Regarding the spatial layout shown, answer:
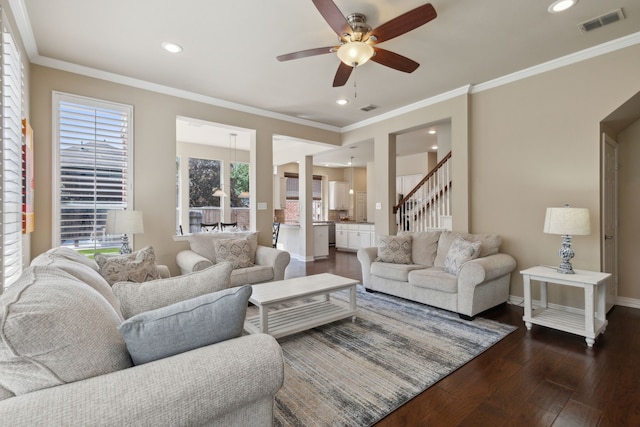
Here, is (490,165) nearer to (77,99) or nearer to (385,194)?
(385,194)

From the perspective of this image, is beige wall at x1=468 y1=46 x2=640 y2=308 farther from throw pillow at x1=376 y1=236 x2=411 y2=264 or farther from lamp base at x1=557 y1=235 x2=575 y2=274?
throw pillow at x1=376 y1=236 x2=411 y2=264

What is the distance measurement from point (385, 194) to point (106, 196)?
13.4 ft

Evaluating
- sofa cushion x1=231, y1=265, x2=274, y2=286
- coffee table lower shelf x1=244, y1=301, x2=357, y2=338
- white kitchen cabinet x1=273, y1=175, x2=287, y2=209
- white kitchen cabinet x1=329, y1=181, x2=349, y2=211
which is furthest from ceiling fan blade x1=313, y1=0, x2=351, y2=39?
white kitchen cabinet x1=329, y1=181, x2=349, y2=211

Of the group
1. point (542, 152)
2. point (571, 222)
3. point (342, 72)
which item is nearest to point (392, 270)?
point (571, 222)

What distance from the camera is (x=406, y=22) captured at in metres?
2.26

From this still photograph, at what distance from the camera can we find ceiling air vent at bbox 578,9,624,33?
8.55 feet

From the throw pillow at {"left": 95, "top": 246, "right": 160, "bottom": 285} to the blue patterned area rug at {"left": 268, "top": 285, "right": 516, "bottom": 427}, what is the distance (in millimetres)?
1392

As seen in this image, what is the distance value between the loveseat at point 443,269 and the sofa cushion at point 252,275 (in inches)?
52.4

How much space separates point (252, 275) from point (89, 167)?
2306 millimetres

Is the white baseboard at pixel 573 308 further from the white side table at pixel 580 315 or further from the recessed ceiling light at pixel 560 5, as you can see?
the recessed ceiling light at pixel 560 5

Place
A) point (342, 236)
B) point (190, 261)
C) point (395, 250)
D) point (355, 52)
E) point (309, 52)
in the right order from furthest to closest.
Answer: point (342, 236)
point (395, 250)
point (190, 261)
point (309, 52)
point (355, 52)

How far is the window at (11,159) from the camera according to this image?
2.06 meters

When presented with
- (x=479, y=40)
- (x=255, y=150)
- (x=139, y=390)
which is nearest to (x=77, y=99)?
(x=255, y=150)

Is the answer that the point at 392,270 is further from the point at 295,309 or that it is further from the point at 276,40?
the point at 276,40
